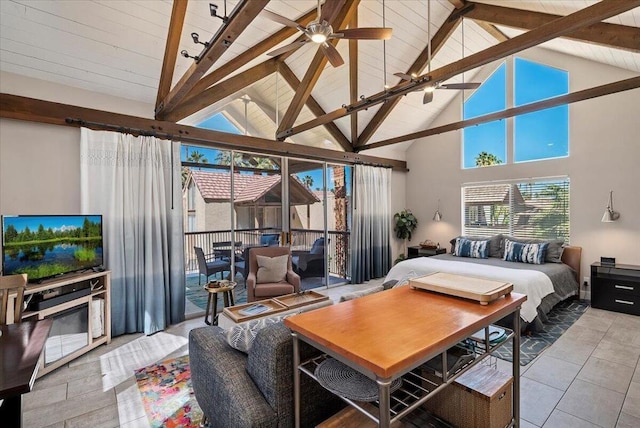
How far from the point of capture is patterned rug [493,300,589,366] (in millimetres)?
3074

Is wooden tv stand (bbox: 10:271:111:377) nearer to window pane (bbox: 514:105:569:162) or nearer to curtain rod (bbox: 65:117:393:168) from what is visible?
curtain rod (bbox: 65:117:393:168)

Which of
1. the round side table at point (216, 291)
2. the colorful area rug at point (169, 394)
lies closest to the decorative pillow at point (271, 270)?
the round side table at point (216, 291)

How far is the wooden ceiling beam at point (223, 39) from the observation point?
210 cm

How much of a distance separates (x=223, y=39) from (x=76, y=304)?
2895 millimetres

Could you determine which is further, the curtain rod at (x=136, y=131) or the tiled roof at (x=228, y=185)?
the tiled roof at (x=228, y=185)

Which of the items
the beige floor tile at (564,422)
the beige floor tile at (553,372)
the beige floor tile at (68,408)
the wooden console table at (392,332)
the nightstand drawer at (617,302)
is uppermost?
the wooden console table at (392,332)

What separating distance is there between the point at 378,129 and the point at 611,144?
365cm

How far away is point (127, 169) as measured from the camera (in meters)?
3.60

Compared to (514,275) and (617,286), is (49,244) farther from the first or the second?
(617,286)

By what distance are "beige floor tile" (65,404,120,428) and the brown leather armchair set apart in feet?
6.43

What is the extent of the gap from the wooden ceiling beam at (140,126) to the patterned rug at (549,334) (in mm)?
4065

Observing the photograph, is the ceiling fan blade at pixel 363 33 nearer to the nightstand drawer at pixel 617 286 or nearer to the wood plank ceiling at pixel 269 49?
the wood plank ceiling at pixel 269 49

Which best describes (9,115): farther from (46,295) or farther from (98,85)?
(46,295)

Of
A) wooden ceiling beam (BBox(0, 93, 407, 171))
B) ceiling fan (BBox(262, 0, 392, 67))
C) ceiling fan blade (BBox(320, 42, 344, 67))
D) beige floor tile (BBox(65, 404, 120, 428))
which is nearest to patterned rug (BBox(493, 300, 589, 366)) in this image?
ceiling fan (BBox(262, 0, 392, 67))
